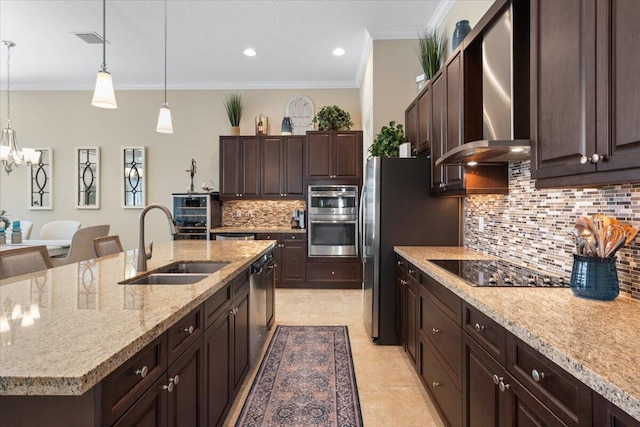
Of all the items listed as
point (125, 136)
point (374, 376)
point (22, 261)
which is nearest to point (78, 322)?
point (22, 261)

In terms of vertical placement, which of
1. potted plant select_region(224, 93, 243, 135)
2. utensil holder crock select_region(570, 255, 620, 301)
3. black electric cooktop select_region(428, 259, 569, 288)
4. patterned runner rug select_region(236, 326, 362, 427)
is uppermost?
potted plant select_region(224, 93, 243, 135)

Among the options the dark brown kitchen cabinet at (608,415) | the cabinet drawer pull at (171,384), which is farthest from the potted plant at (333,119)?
the dark brown kitchen cabinet at (608,415)

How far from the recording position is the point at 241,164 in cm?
553

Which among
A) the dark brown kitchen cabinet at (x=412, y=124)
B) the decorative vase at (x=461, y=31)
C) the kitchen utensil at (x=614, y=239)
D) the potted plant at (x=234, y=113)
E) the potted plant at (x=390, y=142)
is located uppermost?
the potted plant at (x=234, y=113)

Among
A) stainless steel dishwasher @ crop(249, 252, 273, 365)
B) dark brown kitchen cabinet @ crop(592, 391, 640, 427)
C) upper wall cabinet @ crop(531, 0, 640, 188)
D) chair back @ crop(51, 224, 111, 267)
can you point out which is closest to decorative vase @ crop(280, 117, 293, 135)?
stainless steel dishwasher @ crop(249, 252, 273, 365)

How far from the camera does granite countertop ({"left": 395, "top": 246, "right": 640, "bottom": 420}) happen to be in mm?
755

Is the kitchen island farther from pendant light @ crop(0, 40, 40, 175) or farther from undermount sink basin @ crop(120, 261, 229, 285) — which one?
pendant light @ crop(0, 40, 40, 175)

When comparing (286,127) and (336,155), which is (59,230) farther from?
(336,155)

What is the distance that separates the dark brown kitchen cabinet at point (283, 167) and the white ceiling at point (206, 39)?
1.10 metres

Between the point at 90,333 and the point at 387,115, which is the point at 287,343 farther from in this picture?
the point at 387,115

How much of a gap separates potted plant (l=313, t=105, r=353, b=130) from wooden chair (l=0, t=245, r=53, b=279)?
12.9 ft

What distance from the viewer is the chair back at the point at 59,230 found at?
209 inches

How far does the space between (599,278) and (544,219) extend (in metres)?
0.69

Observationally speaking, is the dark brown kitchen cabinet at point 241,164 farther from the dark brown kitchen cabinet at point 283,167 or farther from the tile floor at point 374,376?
the tile floor at point 374,376
